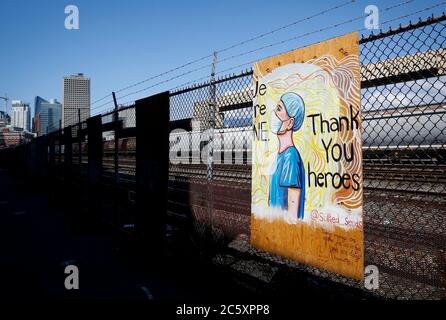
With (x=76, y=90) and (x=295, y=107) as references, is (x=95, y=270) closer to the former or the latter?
(x=295, y=107)

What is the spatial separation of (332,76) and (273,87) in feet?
2.27

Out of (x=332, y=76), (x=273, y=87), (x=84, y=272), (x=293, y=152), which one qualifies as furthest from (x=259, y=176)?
(x=84, y=272)

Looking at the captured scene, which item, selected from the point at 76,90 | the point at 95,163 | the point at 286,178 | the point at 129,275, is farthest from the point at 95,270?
the point at 76,90

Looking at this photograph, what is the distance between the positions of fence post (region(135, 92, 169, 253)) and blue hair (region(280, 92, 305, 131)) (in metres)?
2.23

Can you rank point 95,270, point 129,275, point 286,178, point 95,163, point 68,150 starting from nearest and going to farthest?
point 286,178
point 129,275
point 95,270
point 95,163
point 68,150

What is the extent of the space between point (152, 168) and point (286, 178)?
269 cm

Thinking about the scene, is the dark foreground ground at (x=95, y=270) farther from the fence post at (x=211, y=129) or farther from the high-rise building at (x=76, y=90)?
the high-rise building at (x=76, y=90)

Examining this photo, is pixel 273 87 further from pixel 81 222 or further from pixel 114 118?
pixel 81 222

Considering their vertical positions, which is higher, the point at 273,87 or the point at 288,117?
the point at 273,87

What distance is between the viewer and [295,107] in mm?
3037

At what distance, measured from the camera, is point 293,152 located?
10.1 ft

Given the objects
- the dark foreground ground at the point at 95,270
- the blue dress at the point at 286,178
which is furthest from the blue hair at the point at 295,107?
the dark foreground ground at the point at 95,270

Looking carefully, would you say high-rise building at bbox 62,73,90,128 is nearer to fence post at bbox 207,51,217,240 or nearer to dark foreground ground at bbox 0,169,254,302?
dark foreground ground at bbox 0,169,254,302
